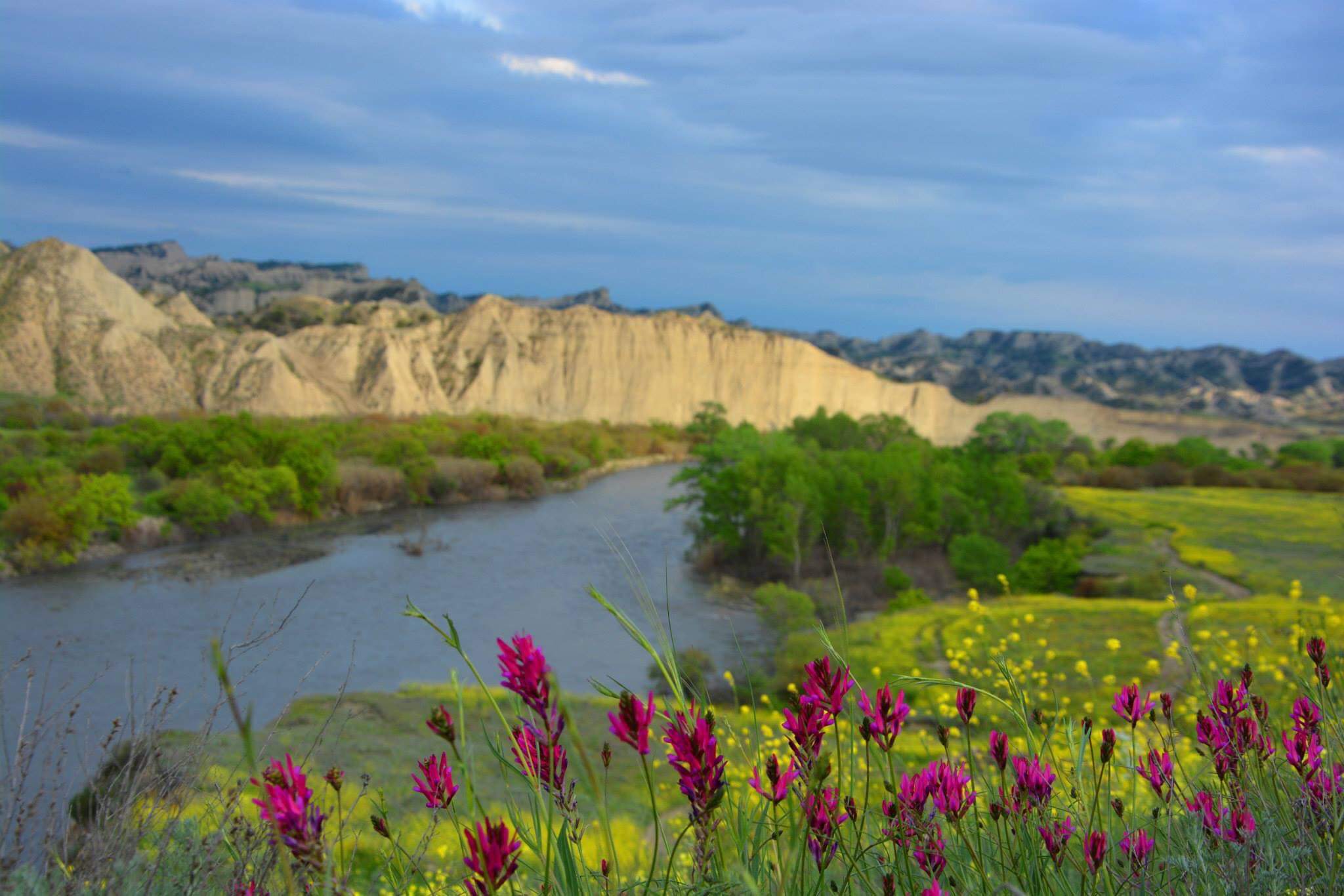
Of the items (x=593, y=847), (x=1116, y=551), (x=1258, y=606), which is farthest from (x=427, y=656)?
(x=1116, y=551)

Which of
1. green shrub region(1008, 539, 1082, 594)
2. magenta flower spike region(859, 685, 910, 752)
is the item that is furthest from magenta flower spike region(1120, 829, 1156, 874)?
green shrub region(1008, 539, 1082, 594)

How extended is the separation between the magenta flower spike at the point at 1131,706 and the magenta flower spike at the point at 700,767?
→ 1156 mm

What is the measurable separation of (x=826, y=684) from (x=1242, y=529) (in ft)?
92.6

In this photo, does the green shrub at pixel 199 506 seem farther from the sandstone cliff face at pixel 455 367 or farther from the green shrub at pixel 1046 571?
the sandstone cliff face at pixel 455 367

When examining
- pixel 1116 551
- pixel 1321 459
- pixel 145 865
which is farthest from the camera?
pixel 1321 459

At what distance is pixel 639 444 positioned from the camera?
69.4m

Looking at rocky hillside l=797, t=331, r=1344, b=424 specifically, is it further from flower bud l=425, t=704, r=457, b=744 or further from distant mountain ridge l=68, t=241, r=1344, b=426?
flower bud l=425, t=704, r=457, b=744

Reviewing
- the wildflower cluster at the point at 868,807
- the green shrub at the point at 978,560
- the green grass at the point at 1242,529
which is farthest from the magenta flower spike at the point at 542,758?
the green shrub at the point at 978,560

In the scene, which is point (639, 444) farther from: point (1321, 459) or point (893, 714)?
point (893, 714)

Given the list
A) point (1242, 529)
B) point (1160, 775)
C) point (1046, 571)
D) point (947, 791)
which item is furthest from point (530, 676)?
point (1242, 529)

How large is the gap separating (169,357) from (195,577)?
141 feet

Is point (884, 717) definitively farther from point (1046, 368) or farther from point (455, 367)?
point (1046, 368)

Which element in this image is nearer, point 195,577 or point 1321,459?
point 195,577

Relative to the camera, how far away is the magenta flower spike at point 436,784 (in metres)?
1.51
